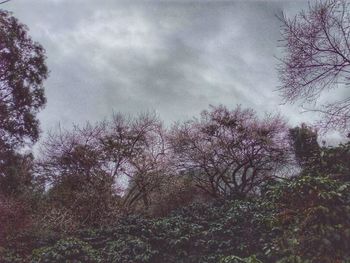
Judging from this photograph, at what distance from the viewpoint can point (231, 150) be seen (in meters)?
14.8

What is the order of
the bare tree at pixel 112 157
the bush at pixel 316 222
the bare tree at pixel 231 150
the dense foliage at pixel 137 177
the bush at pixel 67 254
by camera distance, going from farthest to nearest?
1. the bare tree at pixel 112 157
2. the bare tree at pixel 231 150
3. the dense foliage at pixel 137 177
4. the bush at pixel 67 254
5. the bush at pixel 316 222

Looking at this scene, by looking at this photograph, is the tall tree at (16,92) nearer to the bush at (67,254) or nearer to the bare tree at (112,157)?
the bare tree at (112,157)

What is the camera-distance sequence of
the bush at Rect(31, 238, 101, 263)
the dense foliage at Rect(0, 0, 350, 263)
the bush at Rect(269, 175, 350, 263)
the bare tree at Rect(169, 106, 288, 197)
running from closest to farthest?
the bush at Rect(269, 175, 350, 263)
the bush at Rect(31, 238, 101, 263)
the dense foliage at Rect(0, 0, 350, 263)
the bare tree at Rect(169, 106, 288, 197)

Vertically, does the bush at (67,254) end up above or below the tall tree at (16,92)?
below

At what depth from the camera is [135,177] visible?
1592 cm

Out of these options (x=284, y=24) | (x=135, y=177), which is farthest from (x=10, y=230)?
(x=284, y=24)

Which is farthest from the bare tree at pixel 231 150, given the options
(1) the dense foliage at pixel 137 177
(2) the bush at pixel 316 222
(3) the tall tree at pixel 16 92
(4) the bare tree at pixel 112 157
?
(2) the bush at pixel 316 222

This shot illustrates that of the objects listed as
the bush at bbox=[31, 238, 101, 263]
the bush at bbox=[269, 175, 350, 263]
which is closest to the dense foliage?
the bush at bbox=[31, 238, 101, 263]

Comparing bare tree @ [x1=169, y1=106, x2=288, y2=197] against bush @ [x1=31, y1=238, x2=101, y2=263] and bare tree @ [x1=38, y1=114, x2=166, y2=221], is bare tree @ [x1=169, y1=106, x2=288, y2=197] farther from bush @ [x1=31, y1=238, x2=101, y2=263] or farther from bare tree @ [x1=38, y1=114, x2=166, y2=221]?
bush @ [x1=31, y1=238, x2=101, y2=263]

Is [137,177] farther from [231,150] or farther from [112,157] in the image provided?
[231,150]

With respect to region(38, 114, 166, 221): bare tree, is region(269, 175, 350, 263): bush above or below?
below

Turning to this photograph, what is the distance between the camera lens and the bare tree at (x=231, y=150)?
14648mm

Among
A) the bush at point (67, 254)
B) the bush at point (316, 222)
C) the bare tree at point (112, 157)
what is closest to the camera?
the bush at point (316, 222)

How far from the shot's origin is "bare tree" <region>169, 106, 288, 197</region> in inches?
577
